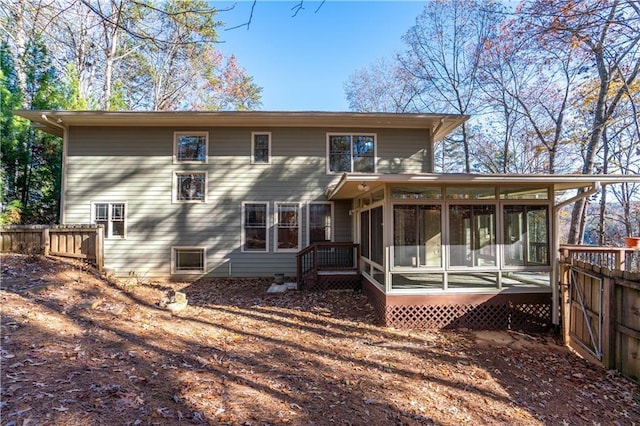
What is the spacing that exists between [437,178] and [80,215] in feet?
33.6

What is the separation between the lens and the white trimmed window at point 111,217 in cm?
932

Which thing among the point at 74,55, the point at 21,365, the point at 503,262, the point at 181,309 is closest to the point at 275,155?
the point at 181,309

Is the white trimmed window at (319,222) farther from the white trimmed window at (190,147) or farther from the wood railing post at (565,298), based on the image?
the wood railing post at (565,298)

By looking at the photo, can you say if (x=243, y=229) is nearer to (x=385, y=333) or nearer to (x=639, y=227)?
(x=385, y=333)

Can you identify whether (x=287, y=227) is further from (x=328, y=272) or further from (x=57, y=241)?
(x=57, y=241)

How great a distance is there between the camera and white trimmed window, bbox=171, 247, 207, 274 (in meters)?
9.36

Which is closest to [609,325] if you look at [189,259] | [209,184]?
[209,184]

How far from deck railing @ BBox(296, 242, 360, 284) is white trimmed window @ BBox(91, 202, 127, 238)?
561cm

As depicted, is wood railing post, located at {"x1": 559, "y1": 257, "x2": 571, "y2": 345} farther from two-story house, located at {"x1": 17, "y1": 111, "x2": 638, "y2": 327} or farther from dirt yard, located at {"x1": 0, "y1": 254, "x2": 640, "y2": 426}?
two-story house, located at {"x1": 17, "y1": 111, "x2": 638, "y2": 327}

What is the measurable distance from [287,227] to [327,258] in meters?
1.62

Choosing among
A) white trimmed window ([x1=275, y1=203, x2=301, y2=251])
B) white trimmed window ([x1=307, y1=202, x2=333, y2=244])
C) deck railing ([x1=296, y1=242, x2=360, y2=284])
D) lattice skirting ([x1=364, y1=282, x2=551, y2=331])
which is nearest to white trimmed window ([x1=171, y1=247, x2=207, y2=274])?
white trimmed window ([x1=275, y1=203, x2=301, y2=251])

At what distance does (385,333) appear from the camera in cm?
539

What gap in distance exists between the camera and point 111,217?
935 centimetres

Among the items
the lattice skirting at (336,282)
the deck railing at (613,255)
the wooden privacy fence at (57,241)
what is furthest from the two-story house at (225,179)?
the deck railing at (613,255)
